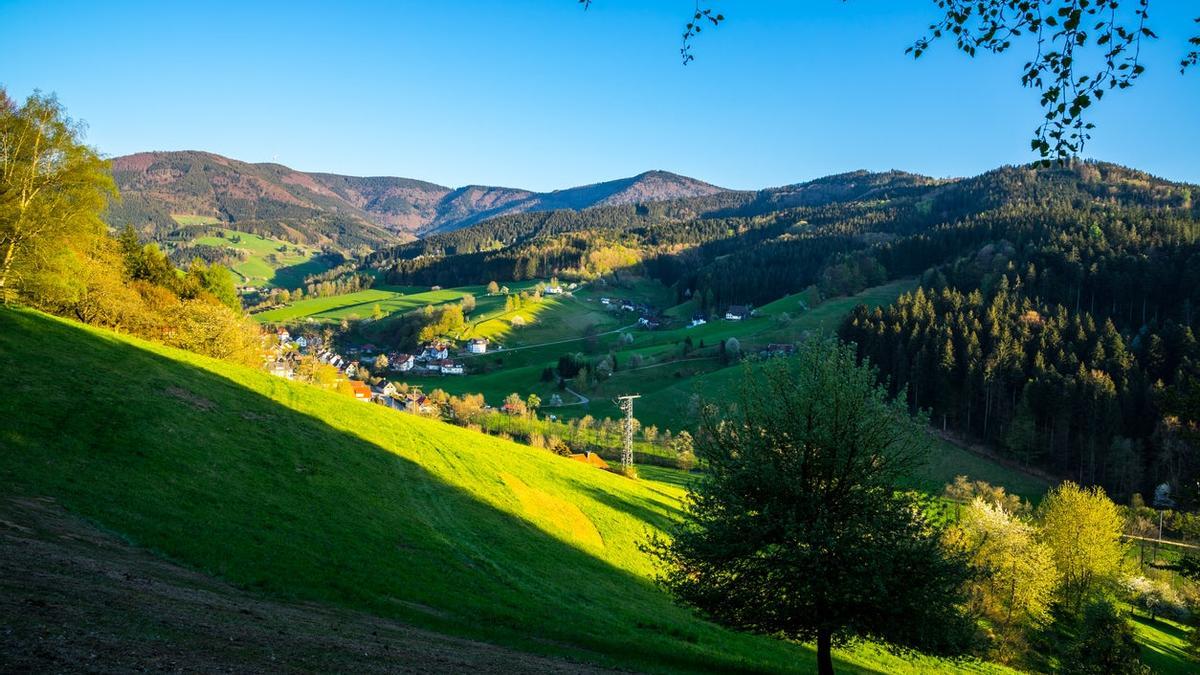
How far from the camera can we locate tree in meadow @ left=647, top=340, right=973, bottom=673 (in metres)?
17.6

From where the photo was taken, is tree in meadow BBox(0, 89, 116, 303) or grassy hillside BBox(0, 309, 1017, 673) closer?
grassy hillside BBox(0, 309, 1017, 673)

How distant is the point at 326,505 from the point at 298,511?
5.78 ft

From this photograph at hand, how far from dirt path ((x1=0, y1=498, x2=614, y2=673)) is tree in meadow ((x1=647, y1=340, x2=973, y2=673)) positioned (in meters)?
5.74

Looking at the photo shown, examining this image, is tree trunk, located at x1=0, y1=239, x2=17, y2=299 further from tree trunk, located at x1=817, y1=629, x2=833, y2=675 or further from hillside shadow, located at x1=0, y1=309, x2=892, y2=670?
tree trunk, located at x1=817, y1=629, x2=833, y2=675

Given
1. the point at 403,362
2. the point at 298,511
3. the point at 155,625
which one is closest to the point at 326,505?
the point at 298,511

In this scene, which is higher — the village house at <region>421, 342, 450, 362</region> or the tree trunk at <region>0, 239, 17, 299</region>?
the tree trunk at <region>0, 239, 17, 299</region>

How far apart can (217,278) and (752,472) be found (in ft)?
264

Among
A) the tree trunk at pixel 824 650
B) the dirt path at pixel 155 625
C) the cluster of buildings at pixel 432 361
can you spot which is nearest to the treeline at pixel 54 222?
the dirt path at pixel 155 625

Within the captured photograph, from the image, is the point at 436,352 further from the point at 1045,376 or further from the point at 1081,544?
the point at 1081,544

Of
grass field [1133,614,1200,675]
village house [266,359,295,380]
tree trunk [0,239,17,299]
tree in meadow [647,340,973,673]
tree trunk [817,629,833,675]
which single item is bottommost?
grass field [1133,614,1200,675]

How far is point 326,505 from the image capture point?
90.0ft

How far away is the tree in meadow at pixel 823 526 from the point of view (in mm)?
17562

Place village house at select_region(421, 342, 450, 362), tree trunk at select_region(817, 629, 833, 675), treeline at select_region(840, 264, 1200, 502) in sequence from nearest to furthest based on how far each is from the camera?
1. tree trunk at select_region(817, 629, 833, 675)
2. treeline at select_region(840, 264, 1200, 502)
3. village house at select_region(421, 342, 450, 362)

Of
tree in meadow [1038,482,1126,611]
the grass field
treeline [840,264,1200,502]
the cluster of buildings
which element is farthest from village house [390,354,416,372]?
the grass field
